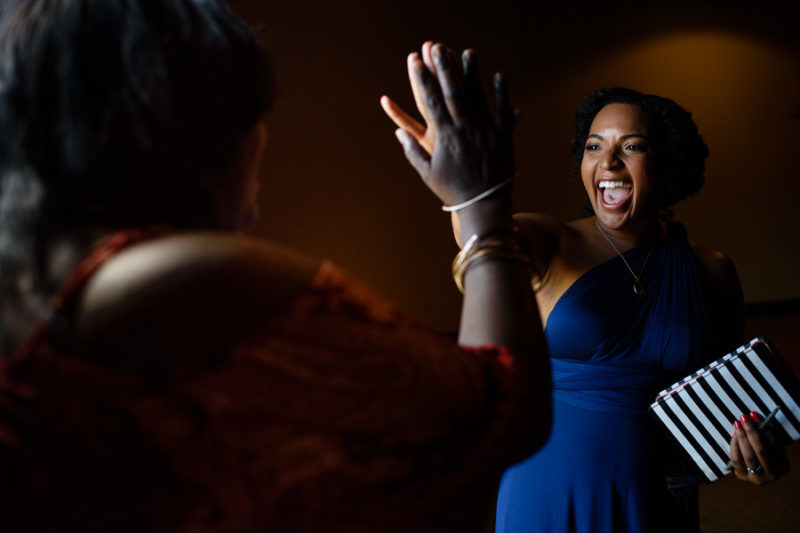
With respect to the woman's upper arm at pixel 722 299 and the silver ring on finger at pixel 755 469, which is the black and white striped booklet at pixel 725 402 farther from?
the woman's upper arm at pixel 722 299

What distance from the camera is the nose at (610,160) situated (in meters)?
1.75

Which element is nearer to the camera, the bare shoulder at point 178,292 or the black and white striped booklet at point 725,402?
the bare shoulder at point 178,292

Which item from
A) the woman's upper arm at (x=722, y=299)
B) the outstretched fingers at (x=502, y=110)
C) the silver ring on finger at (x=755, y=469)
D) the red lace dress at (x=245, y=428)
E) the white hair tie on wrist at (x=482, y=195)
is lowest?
the silver ring on finger at (x=755, y=469)

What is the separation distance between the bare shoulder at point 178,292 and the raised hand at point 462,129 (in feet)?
1.01

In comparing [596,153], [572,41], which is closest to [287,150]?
[572,41]

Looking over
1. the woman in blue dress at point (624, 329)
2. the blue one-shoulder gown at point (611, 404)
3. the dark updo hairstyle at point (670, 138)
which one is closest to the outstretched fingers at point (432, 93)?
the woman in blue dress at point (624, 329)

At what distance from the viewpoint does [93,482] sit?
1.53 ft

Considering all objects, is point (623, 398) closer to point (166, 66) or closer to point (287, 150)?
point (166, 66)

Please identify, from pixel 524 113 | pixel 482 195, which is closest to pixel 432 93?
pixel 482 195

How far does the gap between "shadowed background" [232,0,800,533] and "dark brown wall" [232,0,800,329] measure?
12 mm

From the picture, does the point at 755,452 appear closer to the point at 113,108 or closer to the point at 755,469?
the point at 755,469

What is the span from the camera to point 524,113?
17.8ft

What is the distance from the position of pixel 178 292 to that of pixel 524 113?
17.6 feet

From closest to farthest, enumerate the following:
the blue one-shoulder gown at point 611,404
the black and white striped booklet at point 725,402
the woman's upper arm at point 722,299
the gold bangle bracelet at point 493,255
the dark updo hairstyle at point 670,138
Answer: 1. the gold bangle bracelet at point 493,255
2. the black and white striped booklet at point 725,402
3. the blue one-shoulder gown at point 611,404
4. the woman's upper arm at point 722,299
5. the dark updo hairstyle at point 670,138
